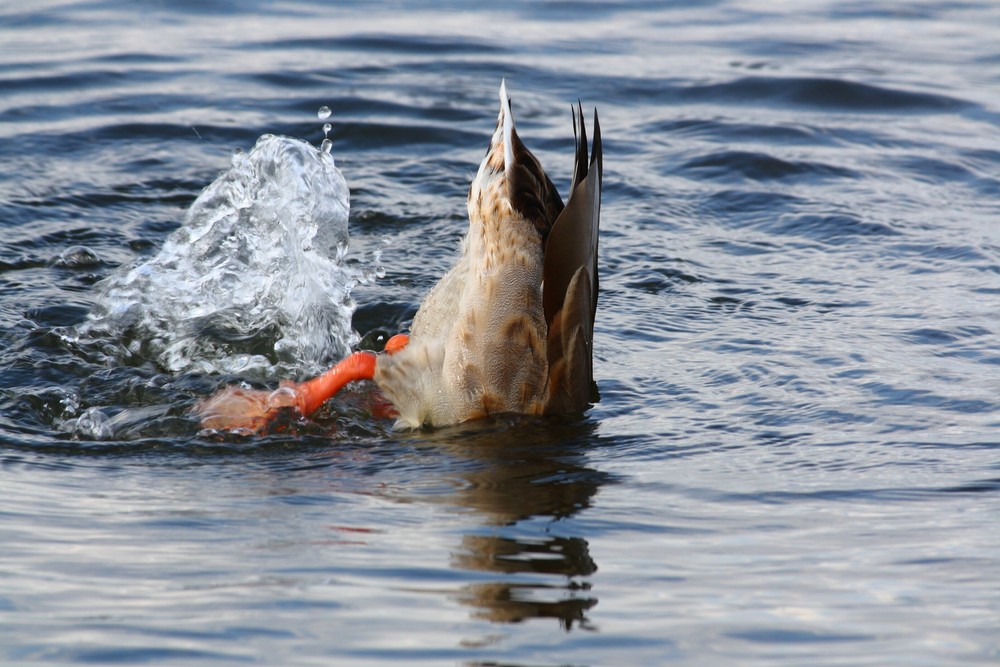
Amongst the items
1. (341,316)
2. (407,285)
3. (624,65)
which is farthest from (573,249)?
(624,65)

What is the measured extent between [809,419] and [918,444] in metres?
0.40

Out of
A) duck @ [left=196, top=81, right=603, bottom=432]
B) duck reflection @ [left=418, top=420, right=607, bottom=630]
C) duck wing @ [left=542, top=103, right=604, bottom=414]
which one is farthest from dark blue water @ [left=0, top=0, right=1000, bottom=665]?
duck wing @ [left=542, top=103, right=604, bottom=414]

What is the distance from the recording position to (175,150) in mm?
7934

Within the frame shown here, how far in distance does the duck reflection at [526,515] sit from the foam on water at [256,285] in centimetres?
117

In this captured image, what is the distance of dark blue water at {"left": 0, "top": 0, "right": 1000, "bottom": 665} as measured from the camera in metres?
3.12

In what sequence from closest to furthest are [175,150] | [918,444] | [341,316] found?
[918,444], [341,316], [175,150]

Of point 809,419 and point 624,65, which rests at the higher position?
point 624,65

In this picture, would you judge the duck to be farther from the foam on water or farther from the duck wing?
the foam on water

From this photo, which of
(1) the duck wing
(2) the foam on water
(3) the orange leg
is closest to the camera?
(1) the duck wing

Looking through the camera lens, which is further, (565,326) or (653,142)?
(653,142)

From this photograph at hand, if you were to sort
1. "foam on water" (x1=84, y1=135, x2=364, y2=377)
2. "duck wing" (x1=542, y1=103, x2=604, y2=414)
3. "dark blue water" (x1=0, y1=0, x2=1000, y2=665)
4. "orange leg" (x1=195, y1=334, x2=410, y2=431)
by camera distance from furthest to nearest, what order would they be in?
1. "foam on water" (x1=84, y1=135, x2=364, y2=377)
2. "orange leg" (x1=195, y1=334, x2=410, y2=431)
3. "duck wing" (x1=542, y1=103, x2=604, y2=414)
4. "dark blue water" (x1=0, y1=0, x2=1000, y2=665)

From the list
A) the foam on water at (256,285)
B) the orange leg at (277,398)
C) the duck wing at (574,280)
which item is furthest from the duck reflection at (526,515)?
the foam on water at (256,285)

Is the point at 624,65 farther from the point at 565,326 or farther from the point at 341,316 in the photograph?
the point at 565,326

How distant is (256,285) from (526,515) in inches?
96.8
